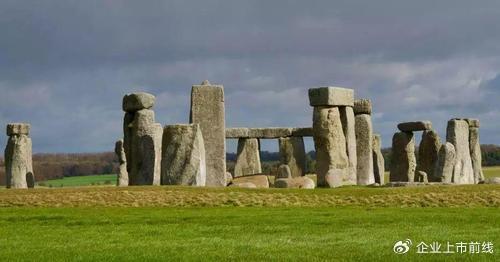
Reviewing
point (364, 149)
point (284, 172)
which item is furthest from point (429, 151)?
point (284, 172)

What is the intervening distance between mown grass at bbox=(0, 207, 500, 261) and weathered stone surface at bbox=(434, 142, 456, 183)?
31.5ft

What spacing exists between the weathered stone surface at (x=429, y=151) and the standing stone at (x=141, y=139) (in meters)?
11.2

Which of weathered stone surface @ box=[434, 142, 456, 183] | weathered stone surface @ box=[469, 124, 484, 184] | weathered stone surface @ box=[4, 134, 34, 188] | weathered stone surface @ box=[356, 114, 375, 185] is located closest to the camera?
weathered stone surface @ box=[434, 142, 456, 183]

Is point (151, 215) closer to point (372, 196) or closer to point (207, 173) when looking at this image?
point (372, 196)

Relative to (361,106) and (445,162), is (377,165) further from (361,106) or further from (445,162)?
(445,162)

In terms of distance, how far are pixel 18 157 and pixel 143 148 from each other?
10595 millimetres

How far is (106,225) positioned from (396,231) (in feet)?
20.7

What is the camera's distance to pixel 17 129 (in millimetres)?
38656

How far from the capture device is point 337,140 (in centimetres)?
3228

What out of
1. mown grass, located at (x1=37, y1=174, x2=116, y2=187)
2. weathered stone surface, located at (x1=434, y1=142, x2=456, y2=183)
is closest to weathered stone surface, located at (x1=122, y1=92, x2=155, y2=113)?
weathered stone surface, located at (x1=434, y1=142, x2=456, y2=183)

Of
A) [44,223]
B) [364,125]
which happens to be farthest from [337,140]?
[44,223]

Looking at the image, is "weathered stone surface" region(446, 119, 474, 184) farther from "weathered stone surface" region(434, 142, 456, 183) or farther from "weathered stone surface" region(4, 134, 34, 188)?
"weathered stone surface" region(4, 134, 34, 188)

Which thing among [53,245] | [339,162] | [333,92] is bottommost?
[53,245]

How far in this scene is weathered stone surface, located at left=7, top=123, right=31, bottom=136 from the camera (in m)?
38.6
